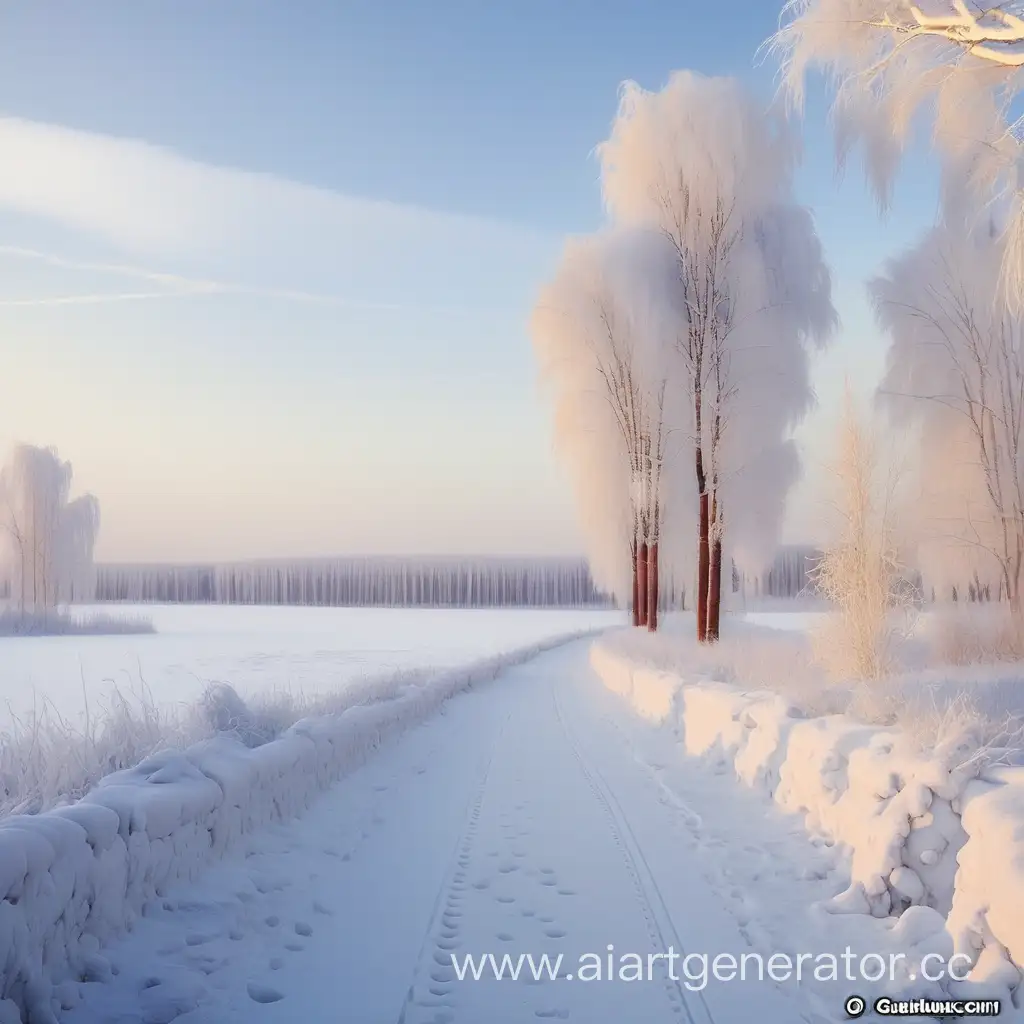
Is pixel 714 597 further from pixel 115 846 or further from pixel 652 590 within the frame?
pixel 115 846

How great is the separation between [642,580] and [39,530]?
25.5 metres

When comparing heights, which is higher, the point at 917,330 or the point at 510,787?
the point at 917,330

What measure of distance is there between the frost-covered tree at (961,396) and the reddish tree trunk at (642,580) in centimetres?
675

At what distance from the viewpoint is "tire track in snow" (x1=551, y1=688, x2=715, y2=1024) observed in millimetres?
2748

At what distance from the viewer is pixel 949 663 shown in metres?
8.73

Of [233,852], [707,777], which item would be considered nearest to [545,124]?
[707,777]

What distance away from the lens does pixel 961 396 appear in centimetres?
1145

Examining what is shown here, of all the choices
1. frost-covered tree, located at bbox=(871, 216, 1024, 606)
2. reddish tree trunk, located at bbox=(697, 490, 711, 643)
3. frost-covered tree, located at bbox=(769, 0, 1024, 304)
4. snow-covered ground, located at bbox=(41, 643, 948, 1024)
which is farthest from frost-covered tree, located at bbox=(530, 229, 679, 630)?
snow-covered ground, located at bbox=(41, 643, 948, 1024)

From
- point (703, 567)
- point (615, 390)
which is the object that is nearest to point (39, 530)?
point (615, 390)

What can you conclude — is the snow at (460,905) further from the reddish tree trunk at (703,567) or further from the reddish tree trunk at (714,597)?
the reddish tree trunk at (703,567)

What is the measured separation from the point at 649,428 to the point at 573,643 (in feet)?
46.1

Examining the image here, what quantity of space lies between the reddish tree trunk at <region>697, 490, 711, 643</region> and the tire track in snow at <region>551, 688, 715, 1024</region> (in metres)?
6.39

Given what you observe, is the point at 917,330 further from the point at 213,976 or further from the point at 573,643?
the point at 573,643

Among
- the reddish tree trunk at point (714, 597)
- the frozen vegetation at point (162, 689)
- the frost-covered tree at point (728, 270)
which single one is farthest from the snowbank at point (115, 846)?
the frost-covered tree at point (728, 270)
